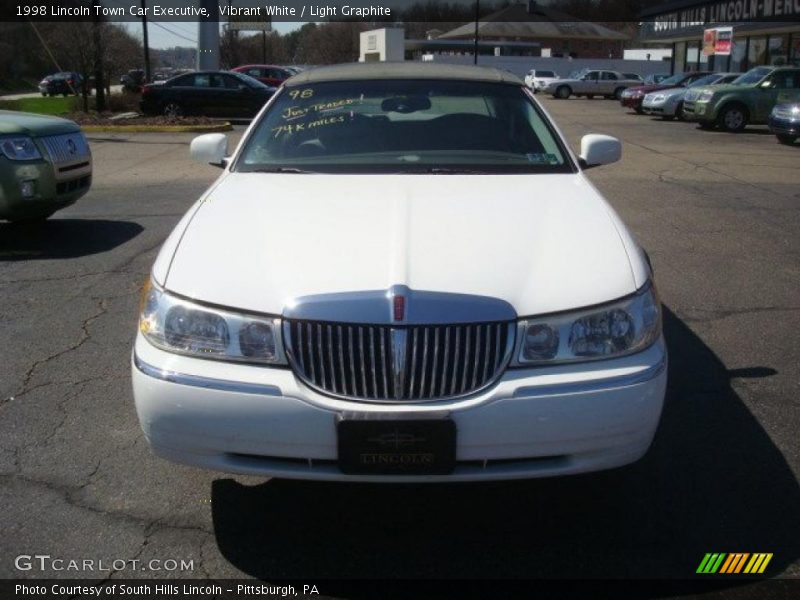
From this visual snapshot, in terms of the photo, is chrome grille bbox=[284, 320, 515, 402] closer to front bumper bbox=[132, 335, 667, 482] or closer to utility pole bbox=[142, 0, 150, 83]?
front bumper bbox=[132, 335, 667, 482]

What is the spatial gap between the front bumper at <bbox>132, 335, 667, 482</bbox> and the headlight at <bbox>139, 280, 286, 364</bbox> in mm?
46

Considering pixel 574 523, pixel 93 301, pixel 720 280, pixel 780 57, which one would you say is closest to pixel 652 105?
pixel 780 57

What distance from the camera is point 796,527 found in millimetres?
3234

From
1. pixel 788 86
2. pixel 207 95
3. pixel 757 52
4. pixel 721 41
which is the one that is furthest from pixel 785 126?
pixel 757 52

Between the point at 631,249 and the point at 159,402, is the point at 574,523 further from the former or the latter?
the point at 159,402

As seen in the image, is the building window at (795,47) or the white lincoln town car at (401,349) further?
the building window at (795,47)

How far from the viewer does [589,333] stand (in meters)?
2.97

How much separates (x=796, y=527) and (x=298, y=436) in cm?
186

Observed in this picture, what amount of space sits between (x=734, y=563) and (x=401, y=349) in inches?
53.9

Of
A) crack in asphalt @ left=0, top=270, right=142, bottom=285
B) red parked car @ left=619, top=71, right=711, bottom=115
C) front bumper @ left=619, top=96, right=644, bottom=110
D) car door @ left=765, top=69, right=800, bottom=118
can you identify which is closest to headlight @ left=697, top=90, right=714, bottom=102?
car door @ left=765, top=69, right=800, bottom=118

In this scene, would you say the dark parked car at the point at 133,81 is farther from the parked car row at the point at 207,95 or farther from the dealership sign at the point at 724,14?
the dealership sign at the point at 724,14

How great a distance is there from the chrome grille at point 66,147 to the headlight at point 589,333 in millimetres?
5898

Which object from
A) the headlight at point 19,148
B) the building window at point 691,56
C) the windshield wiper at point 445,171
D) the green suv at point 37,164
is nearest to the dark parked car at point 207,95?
the green suv at point 37,164

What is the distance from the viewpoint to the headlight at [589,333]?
2.90 metres
